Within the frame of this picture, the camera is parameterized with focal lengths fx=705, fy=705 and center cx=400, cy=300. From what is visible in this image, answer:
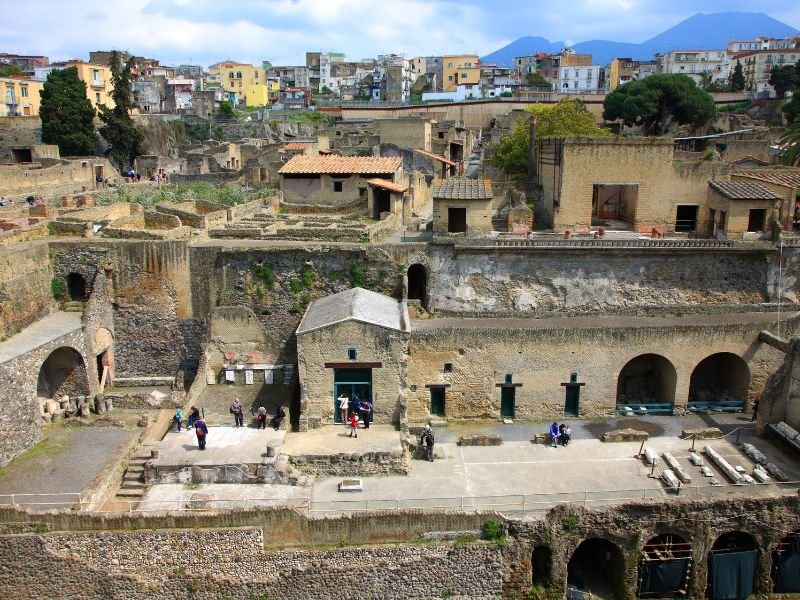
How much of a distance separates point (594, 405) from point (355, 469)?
8.48m

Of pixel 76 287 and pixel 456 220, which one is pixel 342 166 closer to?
pixel 456 220

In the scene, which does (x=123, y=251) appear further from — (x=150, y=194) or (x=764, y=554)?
(x=764, y=554)

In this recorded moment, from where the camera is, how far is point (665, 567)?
1755cm

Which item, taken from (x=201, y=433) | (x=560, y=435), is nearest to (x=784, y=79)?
(x=560, y=435)

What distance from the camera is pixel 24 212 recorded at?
29281 millimetres

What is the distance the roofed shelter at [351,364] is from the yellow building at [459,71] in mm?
84550

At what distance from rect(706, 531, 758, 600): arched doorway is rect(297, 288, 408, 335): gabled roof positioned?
402 inches

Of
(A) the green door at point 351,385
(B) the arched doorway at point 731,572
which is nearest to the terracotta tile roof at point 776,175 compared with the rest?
(B) the arched doorway at point 731,572

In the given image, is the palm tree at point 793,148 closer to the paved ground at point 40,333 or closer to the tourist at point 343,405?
the tourist at point 343,405

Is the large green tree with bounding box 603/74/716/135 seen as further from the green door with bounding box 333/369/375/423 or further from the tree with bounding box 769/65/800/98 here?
the green door with bounding box 333/369/375/423

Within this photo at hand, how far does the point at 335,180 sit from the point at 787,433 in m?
23.6

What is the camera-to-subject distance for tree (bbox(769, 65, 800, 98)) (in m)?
71.4

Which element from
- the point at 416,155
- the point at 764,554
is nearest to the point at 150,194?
the point at 416,155

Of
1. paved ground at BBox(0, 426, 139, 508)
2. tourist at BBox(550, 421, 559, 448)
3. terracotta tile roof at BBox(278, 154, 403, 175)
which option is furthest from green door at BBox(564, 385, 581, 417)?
terracotta tile roof at BBox(278, 154, 403, 175)
